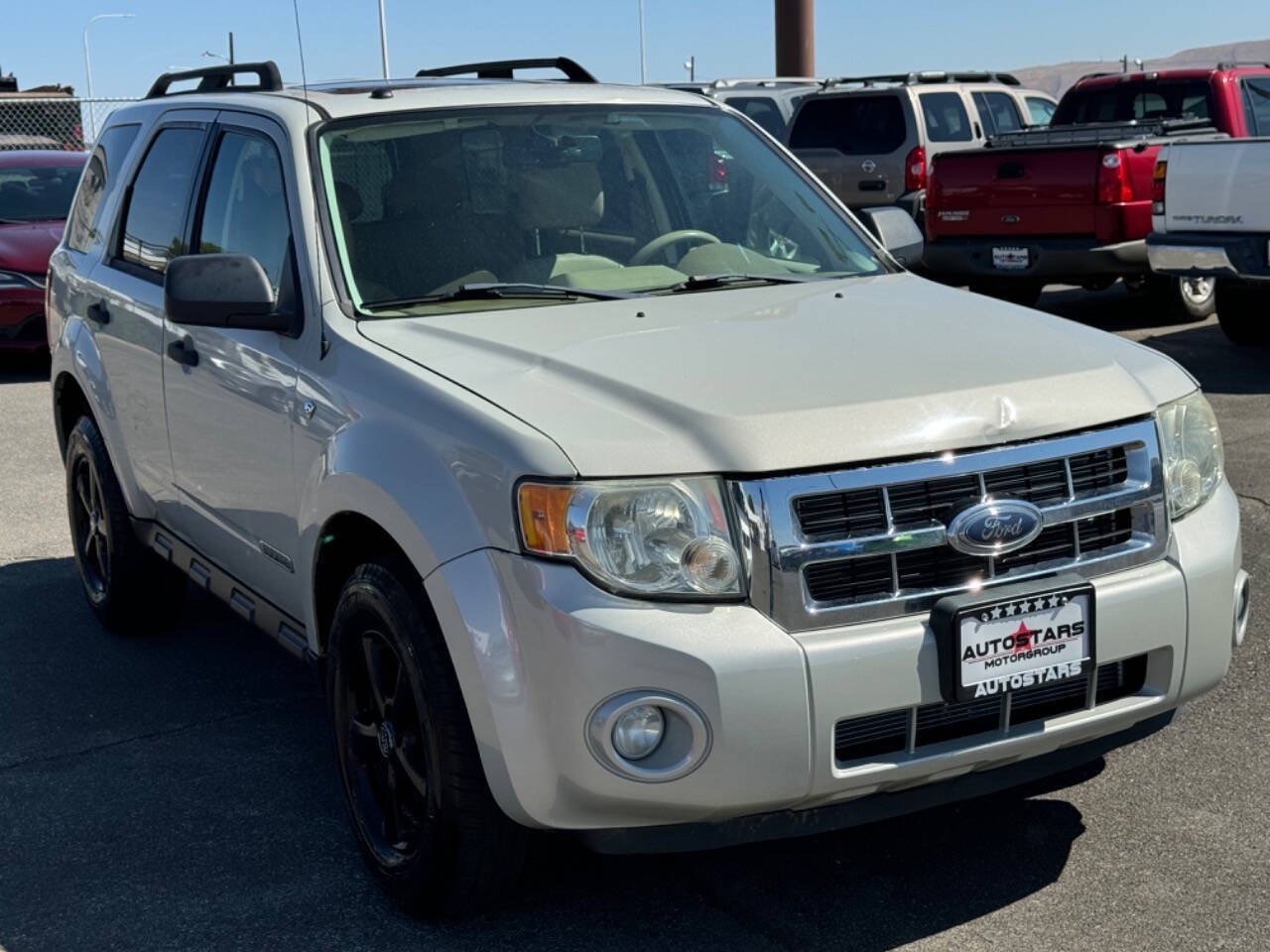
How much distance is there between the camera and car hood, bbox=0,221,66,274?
1212 cm

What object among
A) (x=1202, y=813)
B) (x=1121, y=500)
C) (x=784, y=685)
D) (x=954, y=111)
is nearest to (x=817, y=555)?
(x=784, y=685)

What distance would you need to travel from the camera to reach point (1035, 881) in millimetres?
3719

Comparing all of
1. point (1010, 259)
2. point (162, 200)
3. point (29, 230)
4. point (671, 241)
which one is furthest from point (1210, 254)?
point (29, 230)

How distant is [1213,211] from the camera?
388 inches

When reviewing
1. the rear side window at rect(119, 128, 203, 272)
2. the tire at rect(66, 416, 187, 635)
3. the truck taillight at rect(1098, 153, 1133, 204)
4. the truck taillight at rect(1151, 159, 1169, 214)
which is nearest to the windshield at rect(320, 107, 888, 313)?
the rear side window at rect(119, 128, 203, 272)

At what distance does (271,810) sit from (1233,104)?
1106cm

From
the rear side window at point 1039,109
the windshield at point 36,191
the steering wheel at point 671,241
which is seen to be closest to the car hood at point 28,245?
the windshield at point 36,191

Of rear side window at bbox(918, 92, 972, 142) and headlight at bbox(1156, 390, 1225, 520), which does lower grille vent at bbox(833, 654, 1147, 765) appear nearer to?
headlight at bbox(1156, 390, 1225, 520)

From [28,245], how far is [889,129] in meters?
8.14

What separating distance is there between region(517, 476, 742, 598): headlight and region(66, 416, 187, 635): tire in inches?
115

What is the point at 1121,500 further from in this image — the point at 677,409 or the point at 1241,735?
the point at 1241,735

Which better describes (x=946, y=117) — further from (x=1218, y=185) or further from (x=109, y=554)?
(x=109, y=554)

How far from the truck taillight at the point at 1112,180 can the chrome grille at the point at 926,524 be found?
28.0 ft

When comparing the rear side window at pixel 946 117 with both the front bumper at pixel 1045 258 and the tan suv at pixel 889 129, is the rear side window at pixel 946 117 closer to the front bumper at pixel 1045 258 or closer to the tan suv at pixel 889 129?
the tan suv at pixel 889 129
